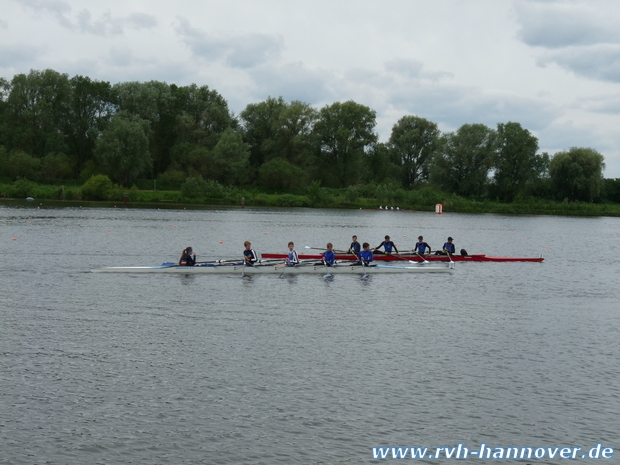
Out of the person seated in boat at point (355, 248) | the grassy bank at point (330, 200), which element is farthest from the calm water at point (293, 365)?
the grassy bank at point (330, 200)

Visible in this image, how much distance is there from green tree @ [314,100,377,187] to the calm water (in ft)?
236

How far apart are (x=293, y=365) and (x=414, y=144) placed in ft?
330

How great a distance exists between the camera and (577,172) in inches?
3595

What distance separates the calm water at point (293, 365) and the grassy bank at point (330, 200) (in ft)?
190

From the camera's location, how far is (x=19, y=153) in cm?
8456

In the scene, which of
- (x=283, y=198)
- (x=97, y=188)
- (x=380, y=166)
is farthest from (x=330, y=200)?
(x=97, y=188)

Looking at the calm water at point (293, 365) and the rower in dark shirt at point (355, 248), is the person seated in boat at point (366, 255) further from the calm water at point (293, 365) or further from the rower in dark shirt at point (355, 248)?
the rower in dark shirt at point (355, 248)

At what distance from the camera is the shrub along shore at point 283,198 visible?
83812 millimetres

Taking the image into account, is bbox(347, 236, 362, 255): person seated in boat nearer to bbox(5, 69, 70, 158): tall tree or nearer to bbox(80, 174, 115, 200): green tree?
bbox(80, 174, 115, 200): green tree

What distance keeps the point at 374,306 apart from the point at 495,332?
465 centimetres

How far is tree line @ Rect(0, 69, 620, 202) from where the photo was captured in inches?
3408

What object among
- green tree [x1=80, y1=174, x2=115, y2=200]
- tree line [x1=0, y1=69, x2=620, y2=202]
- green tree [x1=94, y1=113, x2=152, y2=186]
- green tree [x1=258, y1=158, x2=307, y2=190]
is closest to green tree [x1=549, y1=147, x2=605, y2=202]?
tree line [x1=0, y1=69, x2=620, y2=202]

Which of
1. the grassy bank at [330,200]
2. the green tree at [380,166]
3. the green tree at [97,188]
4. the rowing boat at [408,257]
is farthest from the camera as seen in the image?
the green tree at [380,166]

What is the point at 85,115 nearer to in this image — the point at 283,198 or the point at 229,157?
the point at 229,157
